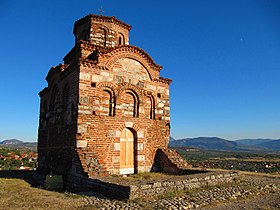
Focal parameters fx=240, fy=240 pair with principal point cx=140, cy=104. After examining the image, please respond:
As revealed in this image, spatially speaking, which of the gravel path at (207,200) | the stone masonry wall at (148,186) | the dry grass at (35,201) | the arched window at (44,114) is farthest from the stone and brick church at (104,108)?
the gravel path at (207,200)

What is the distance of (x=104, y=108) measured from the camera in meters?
12.7

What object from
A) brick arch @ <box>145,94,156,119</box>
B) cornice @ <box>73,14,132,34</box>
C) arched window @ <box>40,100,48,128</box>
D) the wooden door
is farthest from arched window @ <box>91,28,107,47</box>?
the wooden door

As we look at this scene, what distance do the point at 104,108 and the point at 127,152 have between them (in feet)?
9.24

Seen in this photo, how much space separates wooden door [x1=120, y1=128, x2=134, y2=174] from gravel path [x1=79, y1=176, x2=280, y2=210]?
4.42 metres

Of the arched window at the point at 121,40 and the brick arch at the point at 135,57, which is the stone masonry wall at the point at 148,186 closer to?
the brick arch at the point at 135,57

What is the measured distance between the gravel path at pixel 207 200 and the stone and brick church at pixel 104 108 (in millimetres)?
2846

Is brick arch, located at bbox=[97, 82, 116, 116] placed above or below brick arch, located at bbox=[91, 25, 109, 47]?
below

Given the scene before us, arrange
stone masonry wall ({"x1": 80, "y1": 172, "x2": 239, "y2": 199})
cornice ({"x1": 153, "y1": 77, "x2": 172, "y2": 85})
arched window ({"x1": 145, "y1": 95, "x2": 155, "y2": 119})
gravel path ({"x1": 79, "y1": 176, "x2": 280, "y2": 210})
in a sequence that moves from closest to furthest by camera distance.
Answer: gravel path ({"x1": 79, "y1": 176, "x2": 280, "y2": 210}), stone masonry wall ({"x1": 80, "y1": 172, "x2": 239, "y2": 199}), arched window ({"x1": 145, "y1": 95, "x2": 155, "y2": 119}), cornice ({"x1": 153, "y1": 77, "x2": 172, "y2": 85})

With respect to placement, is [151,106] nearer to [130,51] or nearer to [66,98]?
[130,51]

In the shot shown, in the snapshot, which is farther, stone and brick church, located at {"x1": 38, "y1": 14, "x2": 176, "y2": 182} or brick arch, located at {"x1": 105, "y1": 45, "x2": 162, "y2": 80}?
brick arch, located at {"x1": 105, "y1": 45, "x2": 162, "y2": 80}

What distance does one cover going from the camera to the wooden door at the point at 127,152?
1308 cm

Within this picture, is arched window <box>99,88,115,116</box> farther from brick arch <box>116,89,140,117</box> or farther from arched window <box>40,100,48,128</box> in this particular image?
arched window <box>40,100,48,128</box>

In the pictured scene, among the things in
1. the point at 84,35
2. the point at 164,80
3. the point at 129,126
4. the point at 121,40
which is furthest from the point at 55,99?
the point at 164,80

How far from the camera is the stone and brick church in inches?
466
